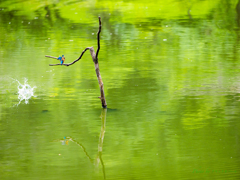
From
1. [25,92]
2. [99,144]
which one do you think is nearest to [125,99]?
[25,92]

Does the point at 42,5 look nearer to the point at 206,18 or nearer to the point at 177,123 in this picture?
the point at 206,18

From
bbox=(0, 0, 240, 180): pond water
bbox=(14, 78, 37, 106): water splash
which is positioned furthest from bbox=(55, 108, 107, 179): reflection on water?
bbox=(14, 78, 37, 106): water splash

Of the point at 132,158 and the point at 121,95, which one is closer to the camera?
the point at 132,158

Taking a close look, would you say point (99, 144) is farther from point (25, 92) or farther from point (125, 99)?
point (25, 92)

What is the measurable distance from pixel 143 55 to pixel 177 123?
19.6ft

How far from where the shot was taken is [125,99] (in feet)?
28.1

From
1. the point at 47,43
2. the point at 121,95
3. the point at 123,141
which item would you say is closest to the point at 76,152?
the point at 123,141

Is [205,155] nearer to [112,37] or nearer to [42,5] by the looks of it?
[112,37]

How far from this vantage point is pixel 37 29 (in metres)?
16.8

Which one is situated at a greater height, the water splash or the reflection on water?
the reflection on water

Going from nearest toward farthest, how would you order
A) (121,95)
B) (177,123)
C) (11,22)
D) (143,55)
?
(177,123)
(121,95)
(143,55)
(11,22)

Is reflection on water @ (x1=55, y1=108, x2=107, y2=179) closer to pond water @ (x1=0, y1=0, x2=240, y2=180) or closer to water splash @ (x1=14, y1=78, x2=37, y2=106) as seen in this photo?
pond water @ (x1=0, y1=0, x2=240, y2=180)

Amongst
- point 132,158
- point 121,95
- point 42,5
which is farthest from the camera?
point 42,5

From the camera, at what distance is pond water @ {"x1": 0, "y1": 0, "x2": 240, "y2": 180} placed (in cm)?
540
